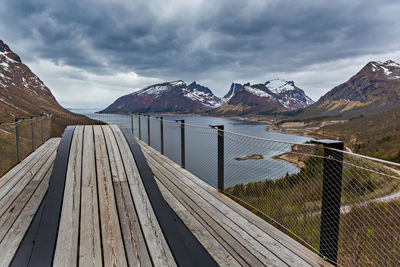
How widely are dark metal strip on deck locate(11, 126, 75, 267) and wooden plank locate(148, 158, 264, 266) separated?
1641 mm

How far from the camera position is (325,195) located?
2291mm

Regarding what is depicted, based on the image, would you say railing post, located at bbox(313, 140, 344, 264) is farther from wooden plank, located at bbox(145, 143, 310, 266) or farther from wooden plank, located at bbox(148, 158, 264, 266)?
wooden plank, located at bbox(148, 158, 264, 266)

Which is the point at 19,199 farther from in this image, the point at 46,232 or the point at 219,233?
the point at 219,233

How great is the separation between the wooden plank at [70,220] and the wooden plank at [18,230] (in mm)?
561

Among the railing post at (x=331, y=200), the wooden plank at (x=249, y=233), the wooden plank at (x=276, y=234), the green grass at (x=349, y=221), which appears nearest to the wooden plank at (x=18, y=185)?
the wooden plank at (x=249, y=233)

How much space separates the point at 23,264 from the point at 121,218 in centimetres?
77

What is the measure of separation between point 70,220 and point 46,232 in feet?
0.66

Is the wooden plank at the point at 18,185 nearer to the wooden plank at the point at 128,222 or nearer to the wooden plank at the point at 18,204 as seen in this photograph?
the wooden plank at the point at 18,204

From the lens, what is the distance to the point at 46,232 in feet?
5.87

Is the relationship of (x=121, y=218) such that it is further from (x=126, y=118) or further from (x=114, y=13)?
(x=114, y=13)

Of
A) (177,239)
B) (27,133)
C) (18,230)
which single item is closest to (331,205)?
(177,239)

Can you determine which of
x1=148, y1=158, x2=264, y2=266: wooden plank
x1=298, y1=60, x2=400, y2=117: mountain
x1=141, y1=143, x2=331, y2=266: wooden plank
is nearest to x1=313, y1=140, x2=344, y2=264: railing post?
x1=141, y1=143, x2=331, y2=266: wooden plank

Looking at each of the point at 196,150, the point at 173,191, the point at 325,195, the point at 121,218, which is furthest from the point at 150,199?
the point at 196,150

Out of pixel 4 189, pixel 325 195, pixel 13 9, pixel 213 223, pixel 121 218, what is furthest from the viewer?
pixel 13 9
